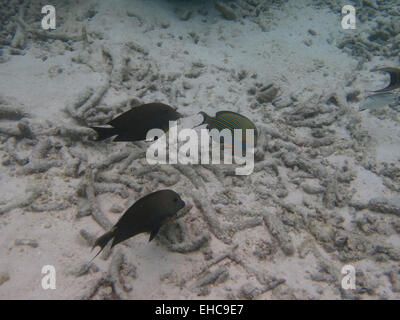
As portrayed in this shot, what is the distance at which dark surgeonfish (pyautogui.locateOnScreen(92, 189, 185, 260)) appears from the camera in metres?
1.98

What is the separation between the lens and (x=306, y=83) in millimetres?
5277

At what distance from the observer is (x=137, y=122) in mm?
2344

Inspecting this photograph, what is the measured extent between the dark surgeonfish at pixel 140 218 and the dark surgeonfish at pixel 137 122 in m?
0.67

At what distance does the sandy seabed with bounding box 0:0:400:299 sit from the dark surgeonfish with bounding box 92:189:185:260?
63 centimetres

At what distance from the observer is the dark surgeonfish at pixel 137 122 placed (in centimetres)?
234

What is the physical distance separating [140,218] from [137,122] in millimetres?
886

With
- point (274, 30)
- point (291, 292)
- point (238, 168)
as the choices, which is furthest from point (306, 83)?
point (291, 292)
